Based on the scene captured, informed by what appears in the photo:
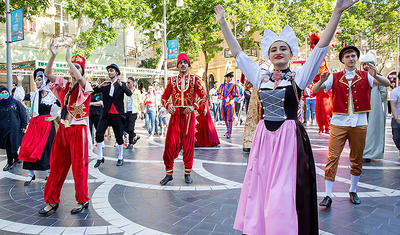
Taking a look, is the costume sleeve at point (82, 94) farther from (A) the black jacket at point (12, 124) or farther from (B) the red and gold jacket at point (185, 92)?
(A) the black jacket at point (12, 124)

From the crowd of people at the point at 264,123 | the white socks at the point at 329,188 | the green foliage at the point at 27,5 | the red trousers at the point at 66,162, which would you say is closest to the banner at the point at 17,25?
the green foliage at the point at 27,5

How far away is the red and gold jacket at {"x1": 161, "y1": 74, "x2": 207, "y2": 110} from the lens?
6.17 meters

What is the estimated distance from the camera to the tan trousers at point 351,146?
464cm

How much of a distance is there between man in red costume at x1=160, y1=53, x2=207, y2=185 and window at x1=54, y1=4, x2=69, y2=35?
84.8 ft

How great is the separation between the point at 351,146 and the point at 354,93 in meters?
0.75

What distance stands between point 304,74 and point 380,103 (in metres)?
5.52

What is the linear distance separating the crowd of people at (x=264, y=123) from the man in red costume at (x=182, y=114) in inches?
0.7

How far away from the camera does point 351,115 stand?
15.3 feet

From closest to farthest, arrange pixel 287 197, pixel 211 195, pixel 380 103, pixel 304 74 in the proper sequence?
pixel 287 197 → pixel 304 74 → pixel 211 195 → pixel 380 103

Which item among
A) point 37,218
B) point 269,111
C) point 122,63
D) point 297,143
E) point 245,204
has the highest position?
point 122,63

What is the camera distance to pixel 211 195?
5172 mm

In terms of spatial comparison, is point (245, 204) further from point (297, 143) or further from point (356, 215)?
point (356, 215)

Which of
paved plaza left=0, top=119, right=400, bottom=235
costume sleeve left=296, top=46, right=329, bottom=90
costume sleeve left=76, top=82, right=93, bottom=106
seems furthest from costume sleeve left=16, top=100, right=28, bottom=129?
costume sleeve left=296, top=46, right=329, bottom=90

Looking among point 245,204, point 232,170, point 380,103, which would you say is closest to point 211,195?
point 232,170
